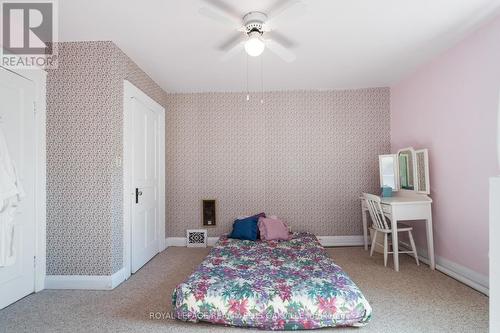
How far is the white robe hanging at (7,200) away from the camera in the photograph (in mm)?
2245

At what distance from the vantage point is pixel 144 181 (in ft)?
11.4

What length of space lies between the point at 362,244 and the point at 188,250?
255 centimetres

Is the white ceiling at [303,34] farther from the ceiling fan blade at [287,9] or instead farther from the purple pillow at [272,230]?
the purple pillow at [272,230]

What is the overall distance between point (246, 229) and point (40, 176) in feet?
7.70

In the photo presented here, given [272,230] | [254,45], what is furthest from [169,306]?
[254,45]

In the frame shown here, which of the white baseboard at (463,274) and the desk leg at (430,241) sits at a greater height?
the desk leg at (430,241)

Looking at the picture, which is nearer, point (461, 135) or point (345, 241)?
point (461, 135)

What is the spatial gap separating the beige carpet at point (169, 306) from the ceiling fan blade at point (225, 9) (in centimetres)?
238

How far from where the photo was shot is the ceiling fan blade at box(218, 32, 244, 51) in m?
2.68

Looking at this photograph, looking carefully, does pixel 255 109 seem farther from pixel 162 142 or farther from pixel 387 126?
pixel 387 126

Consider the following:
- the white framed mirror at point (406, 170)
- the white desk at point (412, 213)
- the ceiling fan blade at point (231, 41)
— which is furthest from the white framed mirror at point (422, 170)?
the ceiling fan blade at point (231, 41)

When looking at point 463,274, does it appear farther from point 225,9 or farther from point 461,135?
point 225,9

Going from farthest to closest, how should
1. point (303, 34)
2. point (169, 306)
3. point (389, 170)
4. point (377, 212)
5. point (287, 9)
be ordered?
point (389, 170) → point (377, 212) → point (303, 34) → point (169, 306) → point (287, 9)

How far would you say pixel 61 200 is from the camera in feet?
9.01
